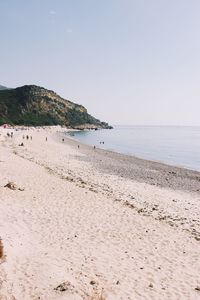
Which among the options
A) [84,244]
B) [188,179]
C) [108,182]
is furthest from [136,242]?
[188,179]

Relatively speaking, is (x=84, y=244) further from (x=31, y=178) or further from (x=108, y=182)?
(x=108, y=182)

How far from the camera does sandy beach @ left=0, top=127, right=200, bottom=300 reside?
11023 millimetres

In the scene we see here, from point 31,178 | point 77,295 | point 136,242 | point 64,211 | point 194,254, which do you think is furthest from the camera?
point 31,178

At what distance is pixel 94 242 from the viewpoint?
15273 millimetres

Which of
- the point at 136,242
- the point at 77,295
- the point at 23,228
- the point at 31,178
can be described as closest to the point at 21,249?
the point at 23,228

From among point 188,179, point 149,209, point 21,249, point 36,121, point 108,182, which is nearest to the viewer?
point 21,249

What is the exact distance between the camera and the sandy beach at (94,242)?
36.2 ft

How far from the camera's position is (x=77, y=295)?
10.4 m

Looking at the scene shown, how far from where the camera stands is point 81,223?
58.3ft

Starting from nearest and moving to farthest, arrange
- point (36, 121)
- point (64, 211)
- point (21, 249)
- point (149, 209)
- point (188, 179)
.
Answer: point (21, 249) < point (64, 211) < point (149, 209) < point (188, 179) < point (36, 121)

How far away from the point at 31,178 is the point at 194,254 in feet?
53.8

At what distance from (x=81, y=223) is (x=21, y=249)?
4.64 m

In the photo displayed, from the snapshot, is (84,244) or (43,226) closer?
(84,244)

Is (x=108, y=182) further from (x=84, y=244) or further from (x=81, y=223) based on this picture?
(x=84, y=244)
